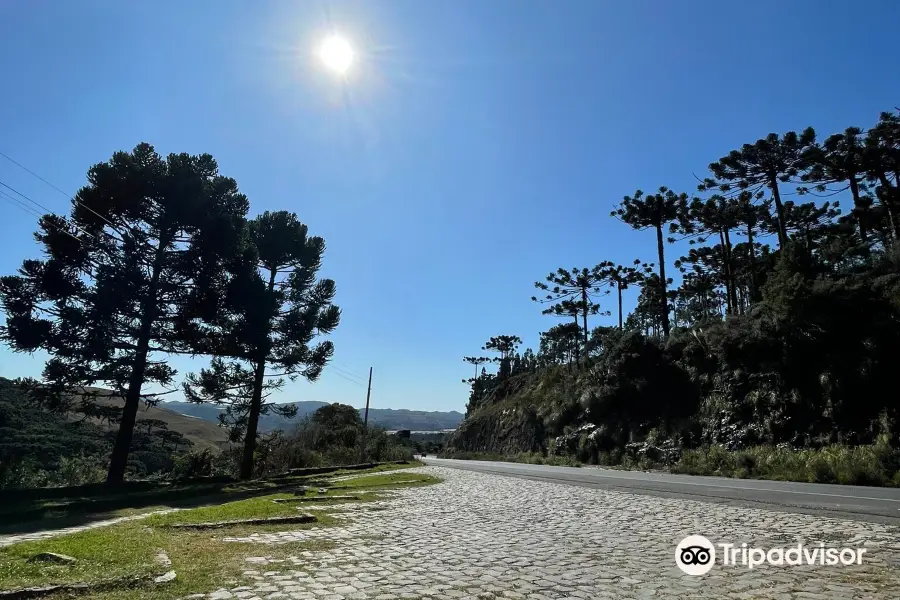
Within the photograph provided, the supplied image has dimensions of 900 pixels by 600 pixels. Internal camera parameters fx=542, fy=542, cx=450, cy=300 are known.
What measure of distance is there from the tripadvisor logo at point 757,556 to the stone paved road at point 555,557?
18 centimetres

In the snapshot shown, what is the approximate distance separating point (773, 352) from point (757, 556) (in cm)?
2987

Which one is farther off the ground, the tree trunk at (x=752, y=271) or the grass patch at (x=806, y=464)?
the tree trunk at (x=752, y=271)

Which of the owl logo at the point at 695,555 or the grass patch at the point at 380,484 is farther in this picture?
the grass patch at the point at 380,484

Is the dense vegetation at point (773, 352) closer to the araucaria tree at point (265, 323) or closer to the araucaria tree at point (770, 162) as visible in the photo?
the araucaria tree at point (770, 162)

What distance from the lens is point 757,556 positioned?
6.87m

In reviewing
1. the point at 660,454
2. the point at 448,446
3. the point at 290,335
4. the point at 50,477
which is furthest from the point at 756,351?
the point at 448,446

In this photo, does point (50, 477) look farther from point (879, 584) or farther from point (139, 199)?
point (879, 584)

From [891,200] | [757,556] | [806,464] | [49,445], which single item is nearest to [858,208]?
[891,200]

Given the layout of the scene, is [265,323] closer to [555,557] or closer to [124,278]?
[124,278]

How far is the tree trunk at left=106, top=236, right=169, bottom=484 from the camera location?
2039 cm

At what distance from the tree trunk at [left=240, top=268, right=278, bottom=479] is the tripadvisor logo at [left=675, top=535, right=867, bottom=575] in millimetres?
22281

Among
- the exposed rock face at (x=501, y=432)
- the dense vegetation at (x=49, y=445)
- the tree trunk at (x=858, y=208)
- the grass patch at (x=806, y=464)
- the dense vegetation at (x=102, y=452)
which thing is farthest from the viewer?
the exposed rock face at (x=501, y=432)

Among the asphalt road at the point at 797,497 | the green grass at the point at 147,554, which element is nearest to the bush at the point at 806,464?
the asphalt road at the point at 797,497

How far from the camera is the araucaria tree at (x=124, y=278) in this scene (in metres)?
20.1
